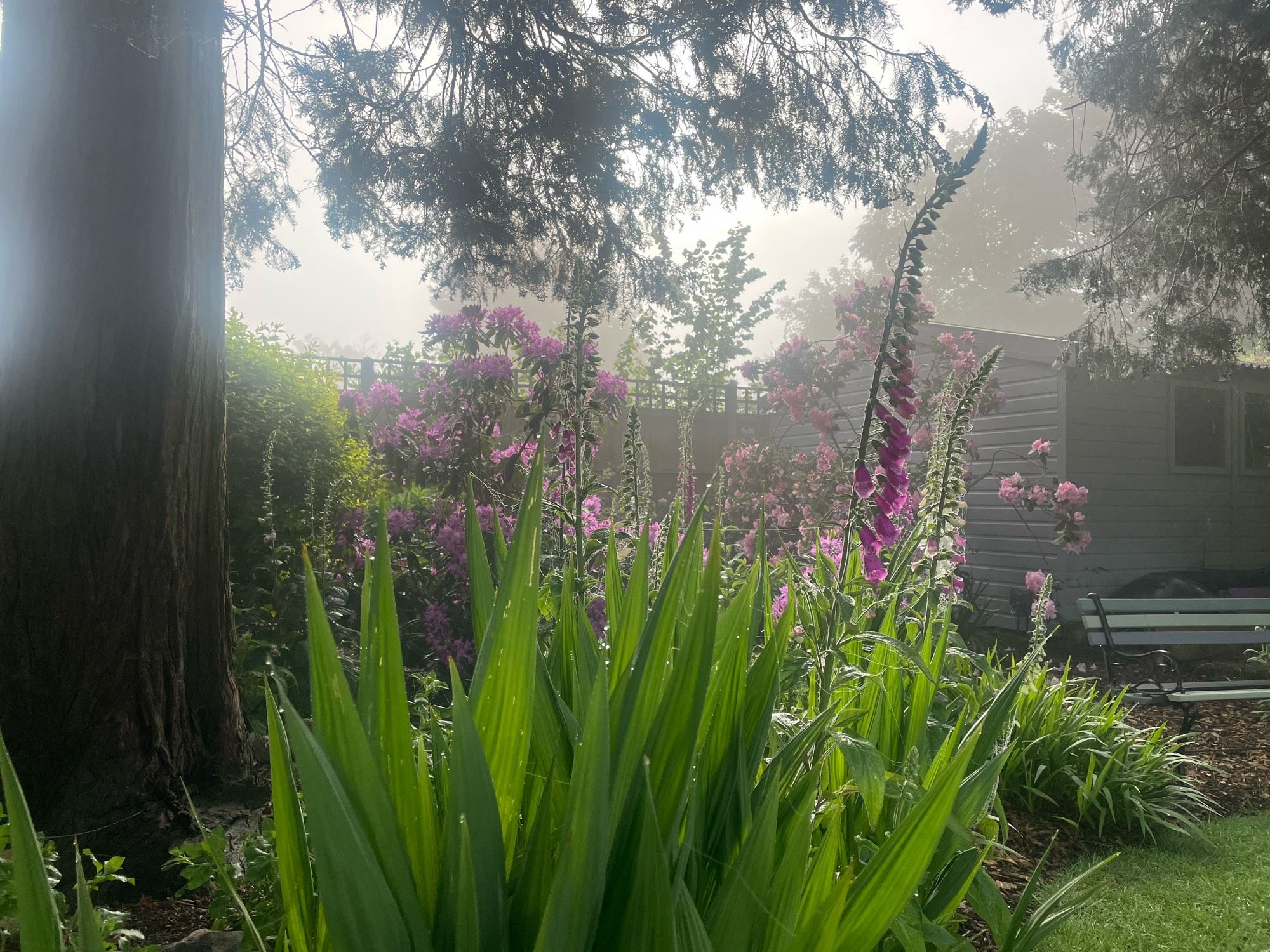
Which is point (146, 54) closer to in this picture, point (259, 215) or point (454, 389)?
point (454, 389)

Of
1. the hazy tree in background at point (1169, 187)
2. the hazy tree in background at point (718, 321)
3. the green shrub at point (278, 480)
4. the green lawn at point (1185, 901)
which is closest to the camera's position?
the green lawn at point (1185, 901)

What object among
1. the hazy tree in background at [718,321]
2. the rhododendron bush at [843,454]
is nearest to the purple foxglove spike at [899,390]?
the rhododendron bush at [843,454]

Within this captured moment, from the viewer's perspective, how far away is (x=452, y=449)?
6.16 m

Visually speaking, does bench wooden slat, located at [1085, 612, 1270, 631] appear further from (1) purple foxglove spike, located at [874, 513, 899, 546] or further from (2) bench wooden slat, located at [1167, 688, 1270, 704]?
(1) purple foxglove spike, located at [874, 513, 899, 546]

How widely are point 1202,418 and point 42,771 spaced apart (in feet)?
43.9

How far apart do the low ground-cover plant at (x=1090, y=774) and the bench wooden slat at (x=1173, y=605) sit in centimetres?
229

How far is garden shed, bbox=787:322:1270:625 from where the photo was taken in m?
10.3

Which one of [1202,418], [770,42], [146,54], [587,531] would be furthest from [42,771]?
[1202,418]

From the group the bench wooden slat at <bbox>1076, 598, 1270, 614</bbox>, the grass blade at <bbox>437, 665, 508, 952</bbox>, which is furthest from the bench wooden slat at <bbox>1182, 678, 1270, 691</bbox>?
the grass blade at <bbox>437, 665, 508, 952</bbox>

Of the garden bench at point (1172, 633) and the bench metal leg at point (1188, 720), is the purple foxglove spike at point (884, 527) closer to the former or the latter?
the bench metal leg at point (1188, 720)

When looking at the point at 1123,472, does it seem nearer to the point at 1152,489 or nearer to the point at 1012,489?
the point at 1152,489

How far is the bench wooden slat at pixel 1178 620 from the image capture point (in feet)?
21.3

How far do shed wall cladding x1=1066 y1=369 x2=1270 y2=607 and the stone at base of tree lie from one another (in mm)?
10484

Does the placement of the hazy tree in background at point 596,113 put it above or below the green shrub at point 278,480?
above
